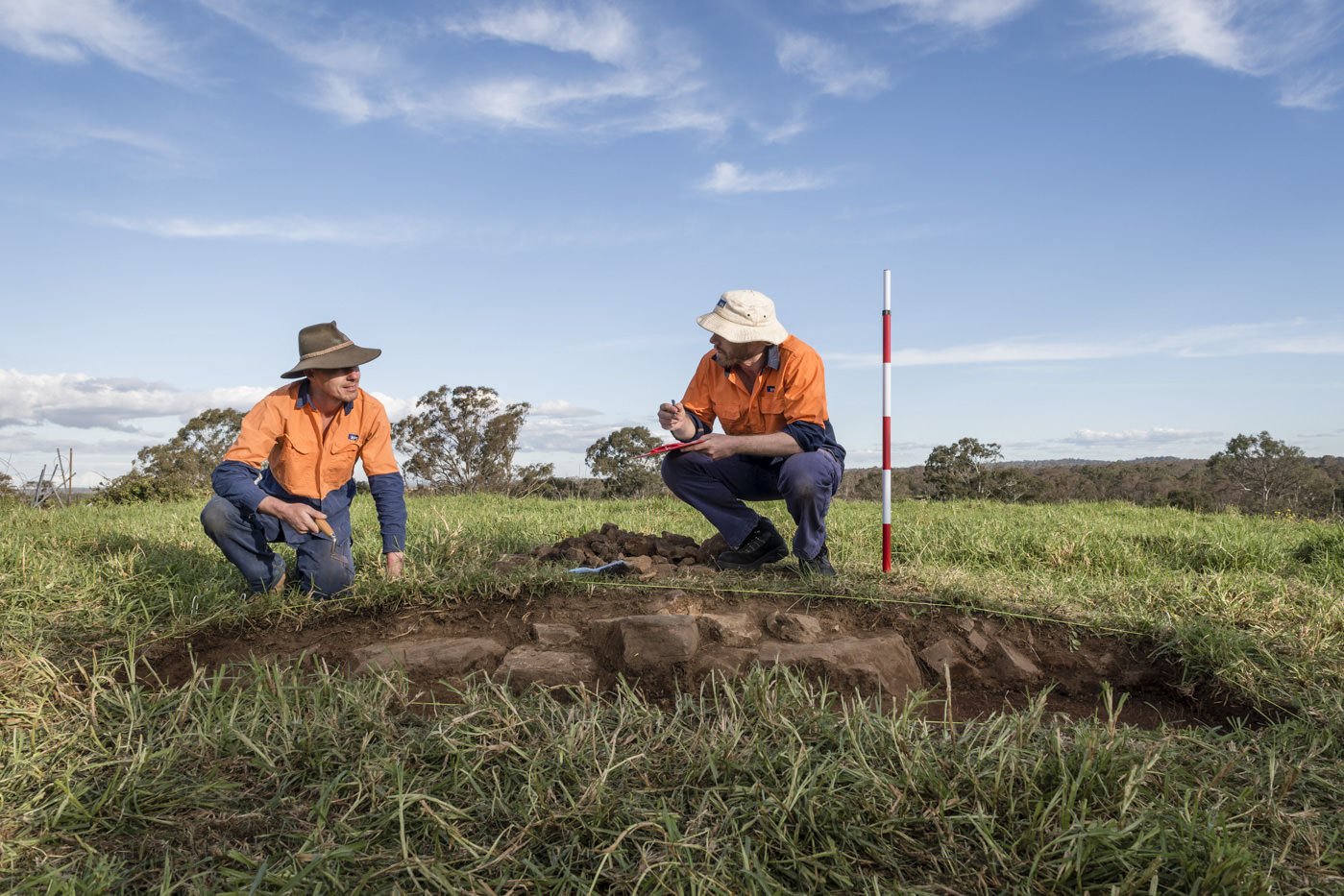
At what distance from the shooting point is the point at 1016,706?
323 cm

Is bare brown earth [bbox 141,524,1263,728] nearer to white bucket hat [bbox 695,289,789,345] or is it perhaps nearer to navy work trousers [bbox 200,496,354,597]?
navy work trousers [bbox 200,496,354,597]

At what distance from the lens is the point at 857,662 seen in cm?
312

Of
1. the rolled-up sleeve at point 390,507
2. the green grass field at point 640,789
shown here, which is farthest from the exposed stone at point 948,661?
the rolled-up sleeve at point 390,507

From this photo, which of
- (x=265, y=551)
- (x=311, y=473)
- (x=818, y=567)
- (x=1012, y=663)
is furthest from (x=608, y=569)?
(x=1012, y=663)

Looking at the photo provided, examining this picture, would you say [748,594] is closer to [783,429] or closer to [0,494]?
[783,429]

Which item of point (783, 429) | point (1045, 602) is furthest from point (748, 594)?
point (1045, 602)

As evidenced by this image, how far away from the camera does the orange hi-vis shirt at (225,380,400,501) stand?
432 centimetres

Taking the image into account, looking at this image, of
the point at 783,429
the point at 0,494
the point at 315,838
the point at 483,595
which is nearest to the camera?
the point at 315,838

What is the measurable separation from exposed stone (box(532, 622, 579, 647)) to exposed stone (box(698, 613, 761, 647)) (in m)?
0.55

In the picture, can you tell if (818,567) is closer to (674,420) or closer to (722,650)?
(674,420)

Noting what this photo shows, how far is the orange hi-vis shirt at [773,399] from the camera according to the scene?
4789 mm

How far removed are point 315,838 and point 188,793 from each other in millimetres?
576

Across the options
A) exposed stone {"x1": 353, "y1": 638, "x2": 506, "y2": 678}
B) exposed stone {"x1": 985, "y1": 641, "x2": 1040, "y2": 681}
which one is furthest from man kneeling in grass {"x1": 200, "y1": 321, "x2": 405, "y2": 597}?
exposed stone {"x1": 985, "y1": 641, "x2": 1040, "y2": 681}

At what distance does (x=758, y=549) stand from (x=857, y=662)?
6.36 ft
